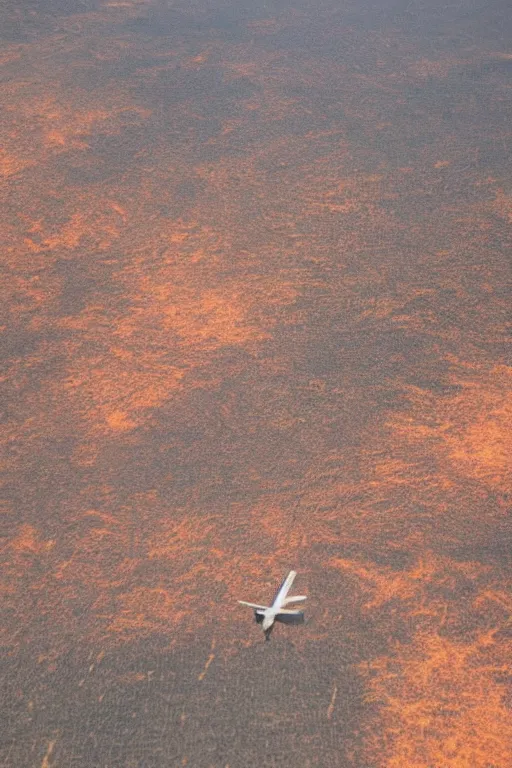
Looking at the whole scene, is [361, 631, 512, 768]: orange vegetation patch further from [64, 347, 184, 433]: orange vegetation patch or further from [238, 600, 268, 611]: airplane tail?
[64, 347, 184, 433]: orange vegetation patch

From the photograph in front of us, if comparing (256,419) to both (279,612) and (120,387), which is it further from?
(279,612)

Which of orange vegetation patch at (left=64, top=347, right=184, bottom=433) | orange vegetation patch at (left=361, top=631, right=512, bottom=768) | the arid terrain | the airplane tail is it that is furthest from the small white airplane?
orange vegetation patch at (left=64, top=347, right=184, bottom=433)

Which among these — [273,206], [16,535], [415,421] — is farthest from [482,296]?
[16,535]

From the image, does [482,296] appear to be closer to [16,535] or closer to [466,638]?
[466,638]

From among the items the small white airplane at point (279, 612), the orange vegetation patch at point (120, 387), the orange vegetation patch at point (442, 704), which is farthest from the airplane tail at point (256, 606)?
the orange vegetation patch at point (120, 387)

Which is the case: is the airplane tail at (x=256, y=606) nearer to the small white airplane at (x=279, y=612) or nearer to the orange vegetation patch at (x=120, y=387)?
the small white airplane at (x=279, y=612)

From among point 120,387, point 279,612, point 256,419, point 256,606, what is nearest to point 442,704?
point 279,612
